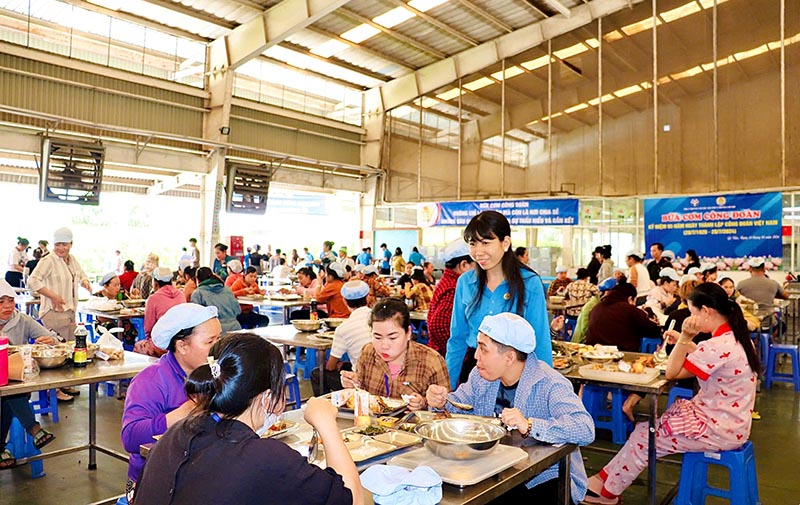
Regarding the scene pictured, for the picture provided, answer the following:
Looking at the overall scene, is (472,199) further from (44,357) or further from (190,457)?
(190,457)

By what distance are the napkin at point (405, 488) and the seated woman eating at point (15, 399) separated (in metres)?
3.32

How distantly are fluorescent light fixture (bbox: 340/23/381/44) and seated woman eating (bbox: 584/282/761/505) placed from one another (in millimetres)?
10986

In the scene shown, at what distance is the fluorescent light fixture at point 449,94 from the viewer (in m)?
15.8

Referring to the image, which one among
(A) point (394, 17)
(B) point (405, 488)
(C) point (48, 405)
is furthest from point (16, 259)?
(B) point (405, 488)

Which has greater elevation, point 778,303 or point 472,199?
point 472,199

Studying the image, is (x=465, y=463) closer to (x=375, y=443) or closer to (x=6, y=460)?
(x=375, y=443)

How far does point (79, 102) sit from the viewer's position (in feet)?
36.4

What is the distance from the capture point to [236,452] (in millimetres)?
1477

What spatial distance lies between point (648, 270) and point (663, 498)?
679 centimetres

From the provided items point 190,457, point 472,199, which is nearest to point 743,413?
point 190,457

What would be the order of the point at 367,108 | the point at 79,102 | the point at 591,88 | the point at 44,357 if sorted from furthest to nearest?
the point at 367,108 < the point at 591,88 < the point at 79,102 < the point at 44,357

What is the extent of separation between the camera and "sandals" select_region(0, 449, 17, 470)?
4145 millimetres

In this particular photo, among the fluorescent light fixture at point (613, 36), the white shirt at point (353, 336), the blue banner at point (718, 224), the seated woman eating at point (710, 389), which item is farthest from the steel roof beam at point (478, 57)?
the seated woman eating at point (710, 389)

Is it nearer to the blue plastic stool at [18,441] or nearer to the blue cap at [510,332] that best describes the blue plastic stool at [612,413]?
the blue cap at [510,332]
